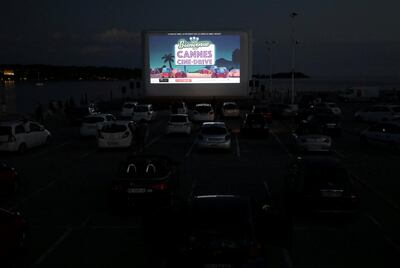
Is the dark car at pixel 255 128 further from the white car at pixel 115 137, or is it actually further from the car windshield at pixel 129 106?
the car windshield at pixel 129 106

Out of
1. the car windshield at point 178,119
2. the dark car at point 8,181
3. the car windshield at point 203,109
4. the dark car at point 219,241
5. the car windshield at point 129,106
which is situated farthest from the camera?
the car windshield at point 129,106

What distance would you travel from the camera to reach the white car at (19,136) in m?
25.1

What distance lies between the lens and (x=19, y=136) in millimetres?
25703

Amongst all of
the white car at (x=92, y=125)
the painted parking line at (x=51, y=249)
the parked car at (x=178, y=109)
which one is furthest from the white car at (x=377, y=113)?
Answer: the painted parking line at (x=51, y=249)

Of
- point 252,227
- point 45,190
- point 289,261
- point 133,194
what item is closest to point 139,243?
point 133,194

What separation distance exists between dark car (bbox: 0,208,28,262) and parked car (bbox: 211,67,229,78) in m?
53.7

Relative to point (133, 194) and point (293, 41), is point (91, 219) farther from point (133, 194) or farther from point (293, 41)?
point (293, 41)

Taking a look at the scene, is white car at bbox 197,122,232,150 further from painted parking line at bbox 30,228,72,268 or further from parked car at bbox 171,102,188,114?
parked car at bbox 171,102,188,114

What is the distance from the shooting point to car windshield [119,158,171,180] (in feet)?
43.3

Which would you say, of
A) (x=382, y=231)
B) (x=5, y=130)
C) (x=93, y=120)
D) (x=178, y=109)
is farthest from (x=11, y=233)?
(x=178, y=109)

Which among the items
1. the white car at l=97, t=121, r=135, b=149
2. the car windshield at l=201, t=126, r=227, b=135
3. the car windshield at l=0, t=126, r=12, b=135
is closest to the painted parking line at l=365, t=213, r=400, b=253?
the car windshield at l=201, t=126, r=227, b=135

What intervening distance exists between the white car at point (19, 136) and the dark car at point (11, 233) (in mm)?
15703

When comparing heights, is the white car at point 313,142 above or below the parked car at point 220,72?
below

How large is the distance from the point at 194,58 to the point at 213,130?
37393 millimetres
